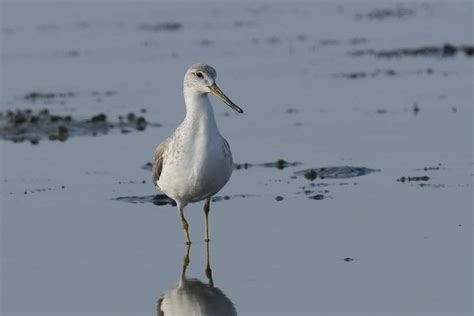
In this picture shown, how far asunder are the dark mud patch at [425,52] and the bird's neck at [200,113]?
18.2m

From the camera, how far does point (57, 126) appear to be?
69.2 ft

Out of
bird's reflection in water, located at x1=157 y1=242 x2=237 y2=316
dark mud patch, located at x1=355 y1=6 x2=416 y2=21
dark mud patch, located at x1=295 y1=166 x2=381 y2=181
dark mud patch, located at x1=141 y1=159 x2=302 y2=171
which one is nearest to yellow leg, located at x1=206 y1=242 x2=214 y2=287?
bird's reflection in water, located at x1=157 y1=242 x2=237 y2=316

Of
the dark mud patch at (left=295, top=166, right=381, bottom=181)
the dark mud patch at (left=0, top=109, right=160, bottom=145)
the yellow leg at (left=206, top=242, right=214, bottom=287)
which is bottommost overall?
the yellow leg at (left=206, top=242, right=214, bottom=287)

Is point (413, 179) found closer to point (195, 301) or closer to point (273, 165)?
point (273, 165)

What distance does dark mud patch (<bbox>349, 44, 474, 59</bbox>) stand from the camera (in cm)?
3044

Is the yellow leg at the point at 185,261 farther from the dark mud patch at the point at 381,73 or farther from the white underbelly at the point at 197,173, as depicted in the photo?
the dark mud patch at the point at 381,73

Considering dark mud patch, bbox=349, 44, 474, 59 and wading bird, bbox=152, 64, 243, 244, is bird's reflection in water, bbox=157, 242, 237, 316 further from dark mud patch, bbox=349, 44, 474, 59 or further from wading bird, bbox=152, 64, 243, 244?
dark mud patch, bbox=349, 44, 474, 59

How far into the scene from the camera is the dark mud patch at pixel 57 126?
20.5 m

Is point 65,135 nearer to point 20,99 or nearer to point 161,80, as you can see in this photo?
point 20,99

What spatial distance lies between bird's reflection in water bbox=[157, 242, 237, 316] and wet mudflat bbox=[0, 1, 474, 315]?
0.12 feet

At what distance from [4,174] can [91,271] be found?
576 cm

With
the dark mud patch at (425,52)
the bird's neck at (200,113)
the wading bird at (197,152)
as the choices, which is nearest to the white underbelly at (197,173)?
the wading bird at (197,152)

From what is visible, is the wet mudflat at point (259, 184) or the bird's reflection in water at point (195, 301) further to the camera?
the wet mudflat at point (259, 184)

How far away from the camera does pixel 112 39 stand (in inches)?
1486
